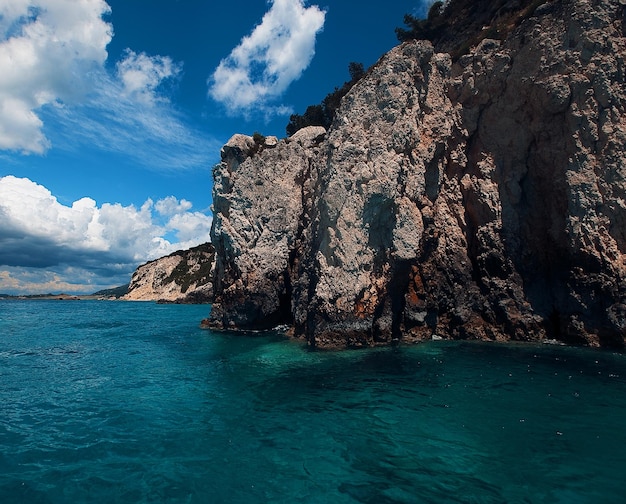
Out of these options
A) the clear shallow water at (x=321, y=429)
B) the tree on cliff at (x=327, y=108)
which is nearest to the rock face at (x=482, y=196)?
→ the clear shallow water at (x=321, y=429)

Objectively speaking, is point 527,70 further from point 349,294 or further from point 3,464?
point 3,464

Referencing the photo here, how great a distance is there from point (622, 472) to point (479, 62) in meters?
29.2

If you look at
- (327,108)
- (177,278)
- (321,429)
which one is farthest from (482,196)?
(177,278)

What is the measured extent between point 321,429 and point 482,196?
2351cm

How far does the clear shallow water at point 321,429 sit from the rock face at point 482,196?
488 centimetres

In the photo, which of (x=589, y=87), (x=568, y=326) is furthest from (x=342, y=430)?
A: (x=589, y=87)

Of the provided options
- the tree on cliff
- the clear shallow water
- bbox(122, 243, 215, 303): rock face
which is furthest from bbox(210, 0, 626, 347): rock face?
bbox(122, 243, 215, 303): rock face

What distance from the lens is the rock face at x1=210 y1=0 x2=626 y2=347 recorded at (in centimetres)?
2456

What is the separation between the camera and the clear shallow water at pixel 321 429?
938cm

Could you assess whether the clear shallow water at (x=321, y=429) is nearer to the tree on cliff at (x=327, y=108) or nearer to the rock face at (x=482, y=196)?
the rock face at (x=482, y=196)

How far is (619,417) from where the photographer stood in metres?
13.1

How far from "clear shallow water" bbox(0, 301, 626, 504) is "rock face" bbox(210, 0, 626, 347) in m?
4.88

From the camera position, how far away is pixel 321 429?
12.7 meters

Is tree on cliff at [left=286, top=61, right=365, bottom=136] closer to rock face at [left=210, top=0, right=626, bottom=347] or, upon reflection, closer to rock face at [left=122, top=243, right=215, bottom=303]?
rock face at [left=210, top=0, right=626, bottom=347]
